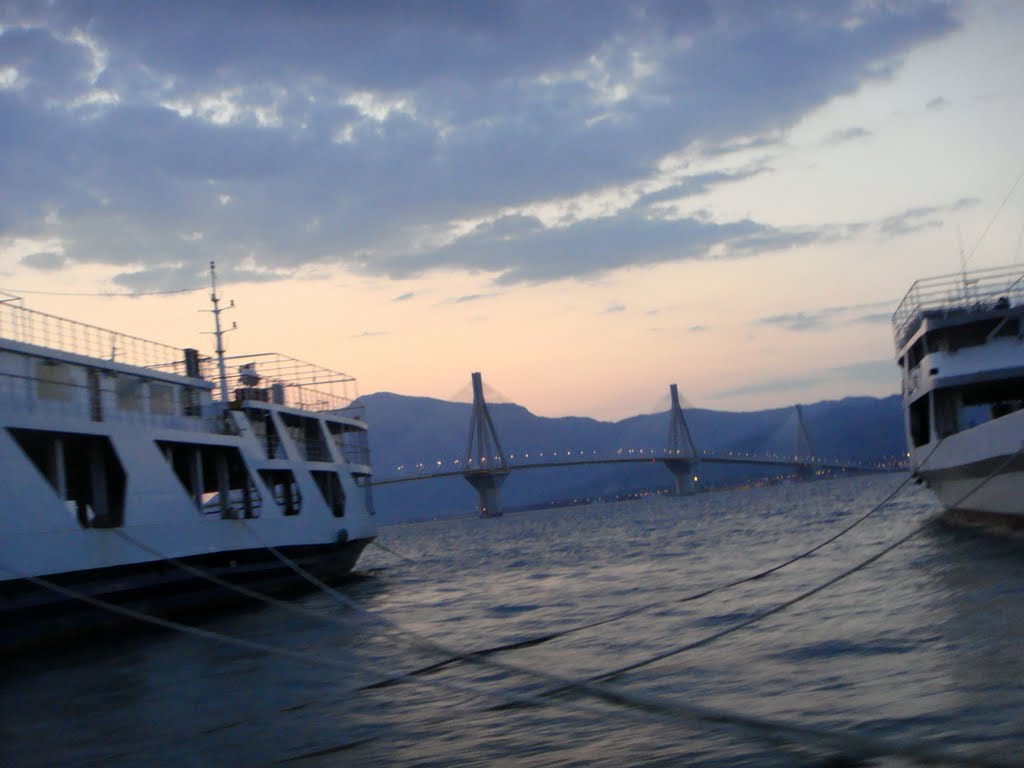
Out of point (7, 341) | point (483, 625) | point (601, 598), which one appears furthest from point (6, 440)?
point (601, 598)

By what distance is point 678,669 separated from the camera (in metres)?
9.45

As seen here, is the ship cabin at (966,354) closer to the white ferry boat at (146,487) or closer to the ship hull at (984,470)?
the ship hull at (984,470)

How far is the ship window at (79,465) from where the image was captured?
16.0m

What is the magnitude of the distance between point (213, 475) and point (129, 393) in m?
5.62

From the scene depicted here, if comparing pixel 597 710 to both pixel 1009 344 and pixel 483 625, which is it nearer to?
pixel 483 625

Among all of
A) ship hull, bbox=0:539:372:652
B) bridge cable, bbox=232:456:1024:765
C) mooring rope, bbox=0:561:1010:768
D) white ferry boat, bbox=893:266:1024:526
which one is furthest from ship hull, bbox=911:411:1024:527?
ship hull, bbox=0:539:372:652

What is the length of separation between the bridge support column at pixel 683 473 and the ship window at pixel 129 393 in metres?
87.1

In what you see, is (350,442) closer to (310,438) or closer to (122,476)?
(310,438)

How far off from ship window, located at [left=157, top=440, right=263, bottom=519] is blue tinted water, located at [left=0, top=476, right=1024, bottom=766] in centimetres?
385

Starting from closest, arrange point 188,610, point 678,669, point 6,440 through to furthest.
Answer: point 678,669 < point 6,440 < point 188,610

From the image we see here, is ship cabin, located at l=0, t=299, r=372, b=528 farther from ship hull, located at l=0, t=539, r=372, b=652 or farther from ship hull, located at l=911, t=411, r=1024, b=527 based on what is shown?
ship hull, located at l=911, t=411, r=1024, b=527

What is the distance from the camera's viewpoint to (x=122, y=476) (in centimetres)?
1953

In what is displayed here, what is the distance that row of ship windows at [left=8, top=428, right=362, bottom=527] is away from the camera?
1642 centimetres

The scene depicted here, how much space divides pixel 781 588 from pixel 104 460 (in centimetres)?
1169
